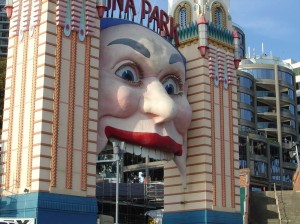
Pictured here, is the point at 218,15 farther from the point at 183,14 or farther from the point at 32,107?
the point at 32,107

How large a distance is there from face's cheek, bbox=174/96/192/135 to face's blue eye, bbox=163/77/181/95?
0.38 m

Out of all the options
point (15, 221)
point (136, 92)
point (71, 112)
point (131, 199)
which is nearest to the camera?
point (15, 221)

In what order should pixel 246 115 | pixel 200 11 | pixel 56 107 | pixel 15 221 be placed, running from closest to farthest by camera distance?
1. pixel 15 221
2. pixel 56 107
3. pixel 200 11
4. pixel 246 115

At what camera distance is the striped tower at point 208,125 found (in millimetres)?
28078

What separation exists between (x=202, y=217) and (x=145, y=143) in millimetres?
4642

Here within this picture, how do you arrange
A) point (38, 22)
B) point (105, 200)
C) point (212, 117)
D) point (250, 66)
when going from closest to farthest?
point (38, 22) → point (212, 117) → point (105, 200) → point (250, 66)

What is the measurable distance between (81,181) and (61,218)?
1.66 meters

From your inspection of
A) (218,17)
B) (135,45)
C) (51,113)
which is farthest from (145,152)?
(218,17)

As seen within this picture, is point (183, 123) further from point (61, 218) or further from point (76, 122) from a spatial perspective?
point (61, 218)

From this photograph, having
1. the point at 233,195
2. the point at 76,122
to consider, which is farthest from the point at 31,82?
the point at 233,195

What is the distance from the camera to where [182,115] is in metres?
27.0

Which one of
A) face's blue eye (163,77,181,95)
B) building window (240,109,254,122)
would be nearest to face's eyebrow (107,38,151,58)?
face's blue eye (163,77,181,95)

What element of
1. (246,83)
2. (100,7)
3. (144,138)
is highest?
(246,83)

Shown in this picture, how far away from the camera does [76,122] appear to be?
23.0 meters
